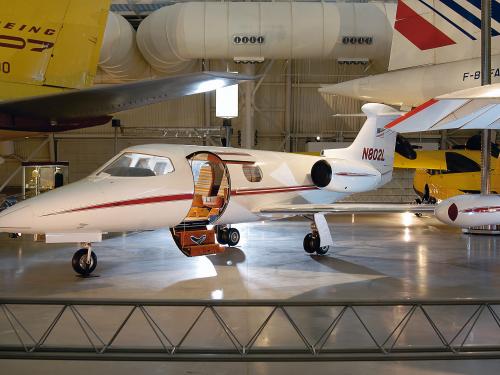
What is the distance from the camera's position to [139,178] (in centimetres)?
966

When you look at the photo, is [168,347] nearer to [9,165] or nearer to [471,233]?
[471,233]

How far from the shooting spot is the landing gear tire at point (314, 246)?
468 inches

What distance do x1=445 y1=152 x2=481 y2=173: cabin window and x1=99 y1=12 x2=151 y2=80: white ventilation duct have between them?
1095 centimetres

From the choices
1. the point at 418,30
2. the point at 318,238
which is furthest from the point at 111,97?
the point at 418,30

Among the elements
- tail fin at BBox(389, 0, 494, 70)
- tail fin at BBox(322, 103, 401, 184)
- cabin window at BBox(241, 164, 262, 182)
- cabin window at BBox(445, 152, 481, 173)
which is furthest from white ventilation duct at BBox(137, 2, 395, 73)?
cabin window at BBox(241, 164, 262, 182)

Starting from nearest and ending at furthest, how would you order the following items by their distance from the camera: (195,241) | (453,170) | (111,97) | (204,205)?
1. (111,97)
2. (195,241)
3. (204,205)
4. (453,170)

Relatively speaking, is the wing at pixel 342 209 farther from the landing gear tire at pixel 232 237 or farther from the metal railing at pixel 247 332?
the metal railing at pixel 247 332

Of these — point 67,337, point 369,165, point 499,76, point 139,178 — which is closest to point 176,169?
point 139,178

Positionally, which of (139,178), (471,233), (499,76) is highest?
(499,76)

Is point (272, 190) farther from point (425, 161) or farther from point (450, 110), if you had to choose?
point (425, 161)

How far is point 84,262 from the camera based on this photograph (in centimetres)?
958

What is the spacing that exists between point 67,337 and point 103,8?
5856 mm

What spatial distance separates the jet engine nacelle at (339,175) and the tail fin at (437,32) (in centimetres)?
283

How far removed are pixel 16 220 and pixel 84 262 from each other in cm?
147
